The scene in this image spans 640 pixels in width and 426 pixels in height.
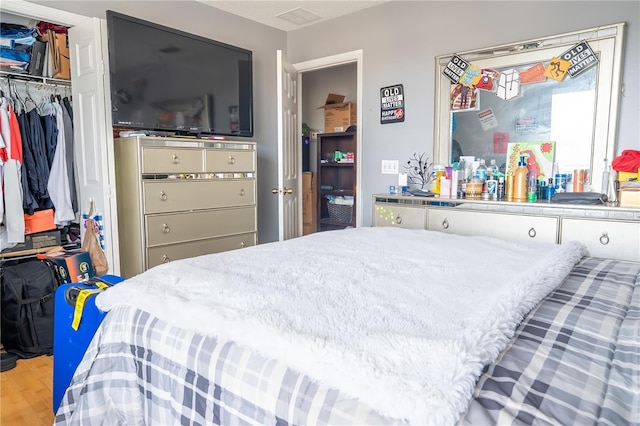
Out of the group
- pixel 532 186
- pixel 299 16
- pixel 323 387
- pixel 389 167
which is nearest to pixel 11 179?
pixel 299 16

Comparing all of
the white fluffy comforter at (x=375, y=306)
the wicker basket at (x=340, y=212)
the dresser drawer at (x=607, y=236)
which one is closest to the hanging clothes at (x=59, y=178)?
Answer: the white fluffy comforter at (x=375, y=306)

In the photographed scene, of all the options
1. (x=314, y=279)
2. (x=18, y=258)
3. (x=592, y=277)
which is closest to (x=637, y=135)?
(x=592, y=277)

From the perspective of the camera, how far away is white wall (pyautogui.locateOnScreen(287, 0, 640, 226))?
8.06ft

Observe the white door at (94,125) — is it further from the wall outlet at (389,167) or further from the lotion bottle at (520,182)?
the lotion bottle at (520,182)

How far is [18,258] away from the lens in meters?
2.83

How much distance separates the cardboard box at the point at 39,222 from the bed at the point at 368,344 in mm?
2316

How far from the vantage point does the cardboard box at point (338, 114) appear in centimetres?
485

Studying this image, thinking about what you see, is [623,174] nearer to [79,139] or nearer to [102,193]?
[102,193]

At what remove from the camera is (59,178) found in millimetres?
2959

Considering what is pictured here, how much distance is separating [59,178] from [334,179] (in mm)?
3059

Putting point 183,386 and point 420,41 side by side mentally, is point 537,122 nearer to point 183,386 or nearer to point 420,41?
point 420,41

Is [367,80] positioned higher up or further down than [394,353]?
higher up

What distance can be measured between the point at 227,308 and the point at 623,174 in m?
2.47

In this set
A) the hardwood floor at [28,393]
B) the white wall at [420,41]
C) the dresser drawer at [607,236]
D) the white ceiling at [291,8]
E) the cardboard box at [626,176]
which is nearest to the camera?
the hardwood floor at [28,393]
